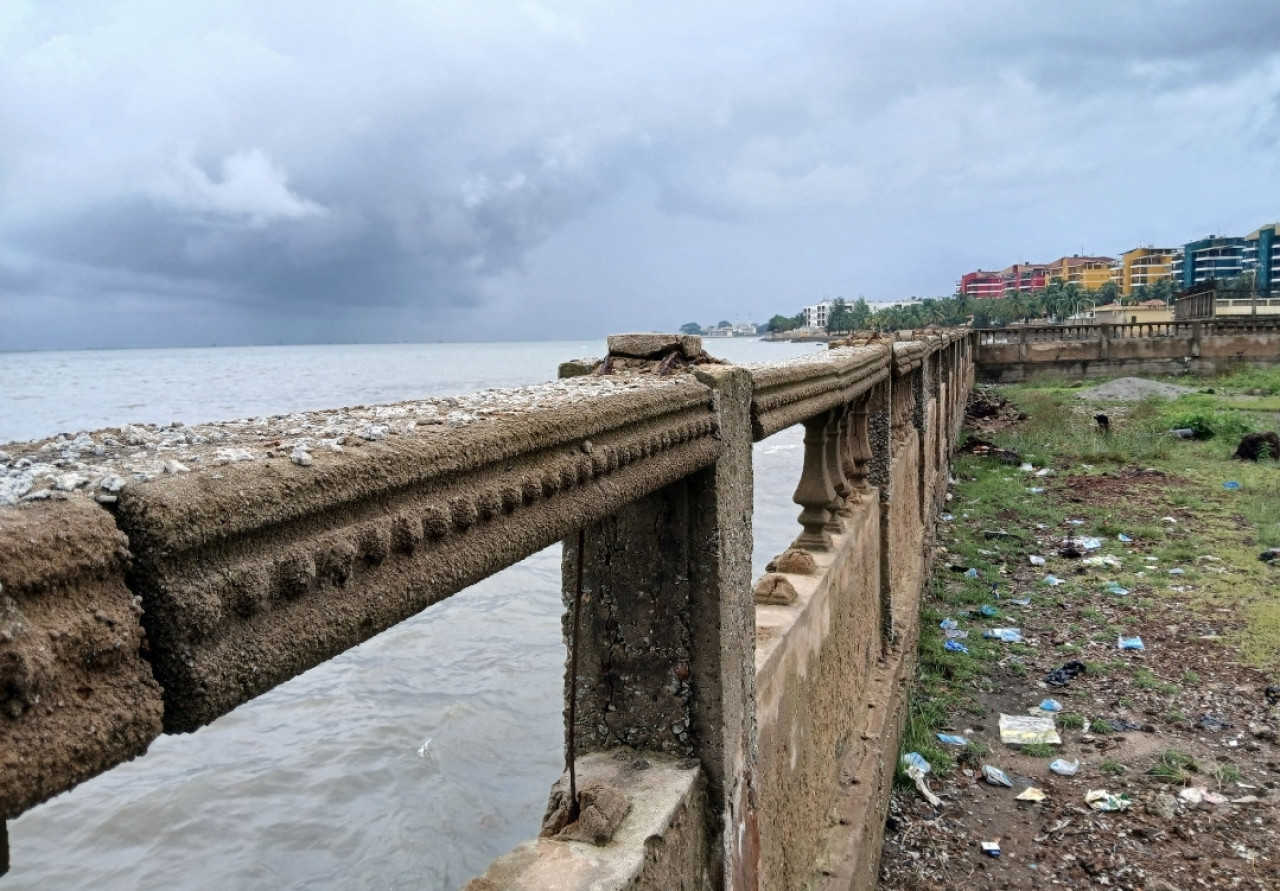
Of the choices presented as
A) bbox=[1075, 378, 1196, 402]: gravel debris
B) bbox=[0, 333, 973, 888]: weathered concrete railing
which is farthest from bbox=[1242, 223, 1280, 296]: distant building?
bbox=[0, 333, 973, 888]: weathered concrete railing

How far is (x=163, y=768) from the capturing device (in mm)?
7191

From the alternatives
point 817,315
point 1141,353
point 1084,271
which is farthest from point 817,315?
point 1141,353

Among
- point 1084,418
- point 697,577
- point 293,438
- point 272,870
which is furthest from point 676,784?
point 1084,418

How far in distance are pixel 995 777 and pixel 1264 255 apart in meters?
113

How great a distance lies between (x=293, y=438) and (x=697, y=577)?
1094 mm

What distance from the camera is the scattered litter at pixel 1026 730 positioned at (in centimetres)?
515

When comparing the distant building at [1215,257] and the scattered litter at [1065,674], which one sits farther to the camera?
the distant building at [1215,257]

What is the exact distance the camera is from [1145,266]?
4232 inches

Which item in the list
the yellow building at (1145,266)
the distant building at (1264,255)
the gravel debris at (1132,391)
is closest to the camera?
the gravel debris at (1132,391)

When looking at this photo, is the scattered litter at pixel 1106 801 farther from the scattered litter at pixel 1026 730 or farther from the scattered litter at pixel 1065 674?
the scattered litter at pixel 1065 674

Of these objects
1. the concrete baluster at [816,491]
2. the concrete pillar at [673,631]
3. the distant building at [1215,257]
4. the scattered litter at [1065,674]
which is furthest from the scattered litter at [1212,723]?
the distant building at [1215,257]

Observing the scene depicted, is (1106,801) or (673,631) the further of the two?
(1106,801)

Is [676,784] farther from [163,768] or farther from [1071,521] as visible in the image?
[1071,521]

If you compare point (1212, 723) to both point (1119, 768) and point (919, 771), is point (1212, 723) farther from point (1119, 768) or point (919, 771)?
point (919, 771)
